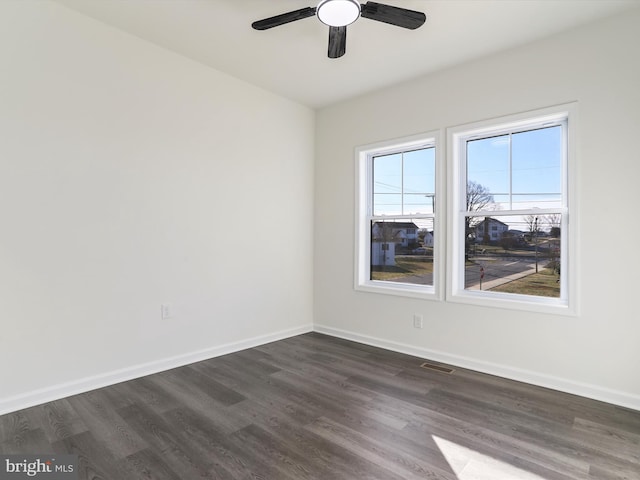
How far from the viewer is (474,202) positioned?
338 centimetres

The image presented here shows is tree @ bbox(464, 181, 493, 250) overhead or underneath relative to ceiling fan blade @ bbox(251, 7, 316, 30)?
underneath

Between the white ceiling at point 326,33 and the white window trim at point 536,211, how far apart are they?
0.63 metres

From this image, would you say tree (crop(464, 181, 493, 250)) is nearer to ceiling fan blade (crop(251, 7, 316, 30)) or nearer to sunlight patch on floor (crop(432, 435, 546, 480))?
sunlight patch on floor (crop(432, 435, 546, 480))

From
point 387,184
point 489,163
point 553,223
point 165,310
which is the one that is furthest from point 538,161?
point 165,310

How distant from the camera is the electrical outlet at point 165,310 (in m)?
3.15

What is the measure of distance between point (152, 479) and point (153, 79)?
9.67 feet

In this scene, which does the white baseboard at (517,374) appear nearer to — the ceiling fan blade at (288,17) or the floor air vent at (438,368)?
the floor air vent at (438,368)

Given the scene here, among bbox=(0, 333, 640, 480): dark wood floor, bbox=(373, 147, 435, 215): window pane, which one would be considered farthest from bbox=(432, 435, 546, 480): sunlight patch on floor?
bbox=(373, 147, 435, 215): window pane

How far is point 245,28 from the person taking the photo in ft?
9.21

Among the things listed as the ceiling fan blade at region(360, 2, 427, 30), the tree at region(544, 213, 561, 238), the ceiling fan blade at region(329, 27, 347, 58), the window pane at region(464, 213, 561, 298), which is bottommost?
the window pane at region(464, 213, 561, 298)

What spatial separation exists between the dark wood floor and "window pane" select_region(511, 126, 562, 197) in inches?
65.4

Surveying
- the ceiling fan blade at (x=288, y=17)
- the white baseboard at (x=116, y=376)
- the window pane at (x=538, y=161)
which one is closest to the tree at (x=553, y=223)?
the window pane at (x=538, y=161)

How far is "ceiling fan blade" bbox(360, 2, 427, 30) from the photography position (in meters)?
2.14

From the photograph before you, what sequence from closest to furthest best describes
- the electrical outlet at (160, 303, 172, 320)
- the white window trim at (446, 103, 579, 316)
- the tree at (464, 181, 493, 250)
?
the white window trim at (446, 103, 579, 316) < the electrical outlet at (160, 303, 172, 320) < the tree at (464, 181, 493, 250)
